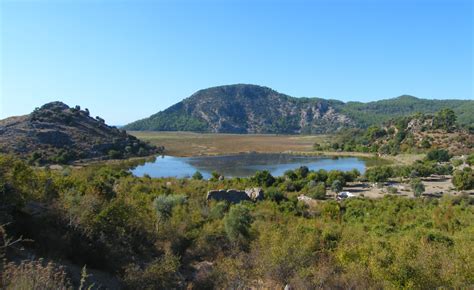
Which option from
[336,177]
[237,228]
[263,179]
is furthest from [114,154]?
[237,228]

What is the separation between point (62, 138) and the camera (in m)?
76.1

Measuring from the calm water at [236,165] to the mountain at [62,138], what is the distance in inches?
416

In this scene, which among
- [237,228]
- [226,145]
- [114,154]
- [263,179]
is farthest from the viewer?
[226,145]

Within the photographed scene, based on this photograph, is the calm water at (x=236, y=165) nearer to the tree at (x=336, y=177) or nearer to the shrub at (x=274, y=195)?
the tree at (x=336, y=177)

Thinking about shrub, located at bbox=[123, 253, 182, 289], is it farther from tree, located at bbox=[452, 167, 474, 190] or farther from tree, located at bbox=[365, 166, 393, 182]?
tree, located at bbox=[365, 166, 393, 182]

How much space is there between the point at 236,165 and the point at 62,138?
119 feet

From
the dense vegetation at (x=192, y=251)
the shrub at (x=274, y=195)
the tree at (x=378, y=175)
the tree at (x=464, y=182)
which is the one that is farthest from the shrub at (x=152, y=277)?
the tree at (x=378, y=175)

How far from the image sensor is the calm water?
62.7m

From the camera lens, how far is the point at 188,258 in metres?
14.5

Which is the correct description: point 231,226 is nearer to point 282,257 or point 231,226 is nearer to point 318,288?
point 282,257

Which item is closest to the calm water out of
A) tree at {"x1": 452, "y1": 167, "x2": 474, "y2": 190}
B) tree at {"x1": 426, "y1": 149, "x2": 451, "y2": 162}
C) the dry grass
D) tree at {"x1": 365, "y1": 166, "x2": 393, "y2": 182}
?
the dry grass

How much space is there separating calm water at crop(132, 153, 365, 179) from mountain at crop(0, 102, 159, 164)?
1058 centimetres

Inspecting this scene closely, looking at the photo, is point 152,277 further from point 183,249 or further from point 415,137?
point 415,137

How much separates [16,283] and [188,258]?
9.99 meters
